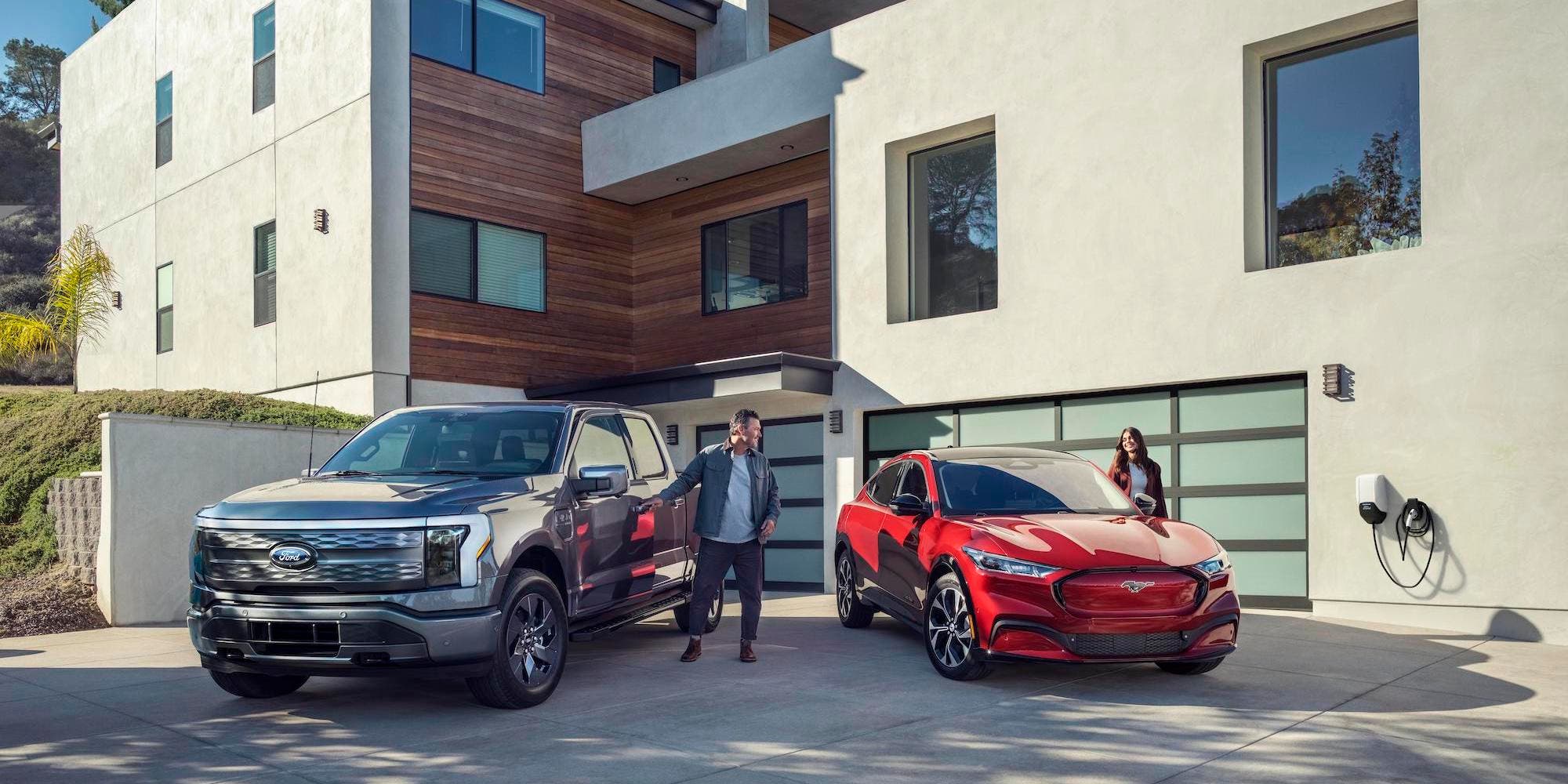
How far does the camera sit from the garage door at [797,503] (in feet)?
52.9

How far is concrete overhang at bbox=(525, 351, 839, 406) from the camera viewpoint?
1476 cm

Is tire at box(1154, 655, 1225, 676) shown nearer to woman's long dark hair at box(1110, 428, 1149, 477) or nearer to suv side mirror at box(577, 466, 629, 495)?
woman's long dark hair at box(1110, 428, 1149, 477)

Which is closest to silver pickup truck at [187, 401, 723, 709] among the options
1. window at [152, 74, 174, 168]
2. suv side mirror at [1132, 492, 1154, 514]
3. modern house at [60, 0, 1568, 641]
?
suv side mirror at [1132, 492, 1154, 514]

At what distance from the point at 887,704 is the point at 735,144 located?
10.6 m

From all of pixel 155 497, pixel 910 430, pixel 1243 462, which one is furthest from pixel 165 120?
pixel 1243 462

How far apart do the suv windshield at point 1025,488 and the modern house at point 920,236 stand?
3.42 m

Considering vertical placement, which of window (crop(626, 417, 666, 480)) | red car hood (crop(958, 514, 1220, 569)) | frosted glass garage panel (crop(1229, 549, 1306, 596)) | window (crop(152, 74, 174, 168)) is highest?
window (crop(152, 74, 174, 168))

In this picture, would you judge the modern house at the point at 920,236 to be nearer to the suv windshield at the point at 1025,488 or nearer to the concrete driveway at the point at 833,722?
the concrete driveway at the point at 833,722

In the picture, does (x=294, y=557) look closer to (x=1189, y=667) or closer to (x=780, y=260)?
(x=1189, y=667)

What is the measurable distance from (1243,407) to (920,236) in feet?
15.4

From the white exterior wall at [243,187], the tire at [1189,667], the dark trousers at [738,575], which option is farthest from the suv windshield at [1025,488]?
the white exterior wall at [243,187]

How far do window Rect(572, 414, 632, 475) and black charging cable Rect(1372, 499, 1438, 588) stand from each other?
22.3ft

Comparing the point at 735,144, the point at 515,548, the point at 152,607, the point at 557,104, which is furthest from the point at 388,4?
the point at 515,548

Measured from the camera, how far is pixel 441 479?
754 cm
